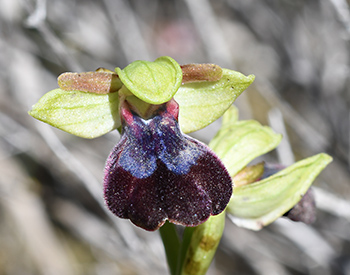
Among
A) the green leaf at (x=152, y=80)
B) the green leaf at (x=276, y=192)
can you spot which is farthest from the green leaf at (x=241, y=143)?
the green leaf at (x=152, y=80)

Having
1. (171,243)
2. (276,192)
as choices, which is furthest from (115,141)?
(276,192)

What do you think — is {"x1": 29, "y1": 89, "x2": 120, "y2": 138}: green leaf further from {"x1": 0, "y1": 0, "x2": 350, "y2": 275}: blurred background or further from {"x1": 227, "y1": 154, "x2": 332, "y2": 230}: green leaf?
{"x1": 0, "y1": 0, "x2": 350, "y2": 275}: blurred background

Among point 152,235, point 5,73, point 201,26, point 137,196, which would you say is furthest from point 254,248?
point 5,73

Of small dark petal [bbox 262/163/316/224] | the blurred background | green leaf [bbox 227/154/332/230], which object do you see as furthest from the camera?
the blurred background

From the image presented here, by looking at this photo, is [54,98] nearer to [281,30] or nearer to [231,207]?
[231,207]

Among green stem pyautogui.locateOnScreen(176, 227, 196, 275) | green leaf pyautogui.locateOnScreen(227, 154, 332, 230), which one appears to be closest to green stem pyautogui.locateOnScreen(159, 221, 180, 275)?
green stem pyautogui.locateOnScreen(176, 227, 196, 275)

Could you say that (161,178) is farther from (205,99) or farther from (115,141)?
(115,141)

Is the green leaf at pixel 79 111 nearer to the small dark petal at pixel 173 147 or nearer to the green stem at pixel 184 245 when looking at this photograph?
the small dark petal at pixel 173 147
